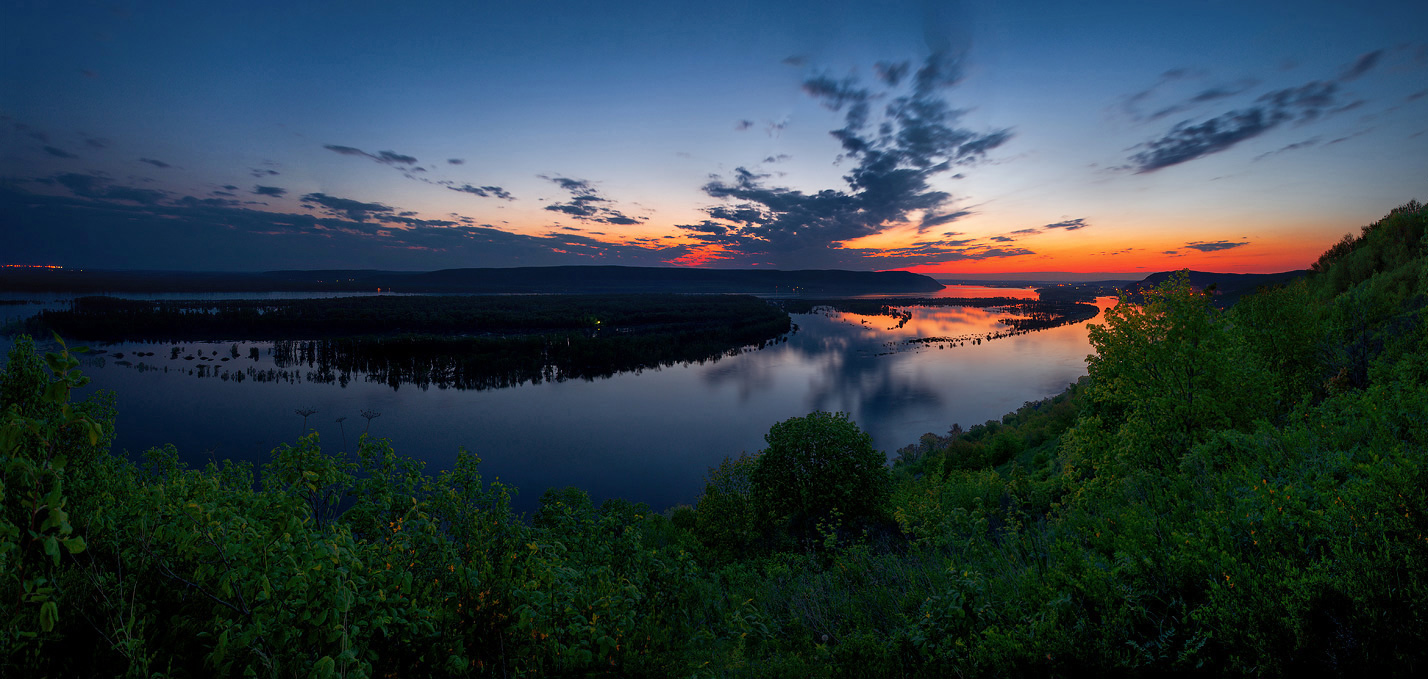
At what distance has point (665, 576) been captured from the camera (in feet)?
32.2

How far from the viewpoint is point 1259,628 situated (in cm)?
513

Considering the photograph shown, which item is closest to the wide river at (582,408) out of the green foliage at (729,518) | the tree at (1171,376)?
the green foliage at (729,518)

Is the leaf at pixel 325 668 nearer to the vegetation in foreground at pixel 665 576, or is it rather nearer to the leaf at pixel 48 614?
the vegetation in foreground at pixel 665 576

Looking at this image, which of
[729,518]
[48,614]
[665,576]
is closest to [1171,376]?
[665,576]

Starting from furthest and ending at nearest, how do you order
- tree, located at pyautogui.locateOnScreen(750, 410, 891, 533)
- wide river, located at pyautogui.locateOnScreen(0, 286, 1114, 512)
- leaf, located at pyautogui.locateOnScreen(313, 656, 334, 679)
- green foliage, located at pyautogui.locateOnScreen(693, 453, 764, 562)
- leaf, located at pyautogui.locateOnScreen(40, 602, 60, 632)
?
wide river, located at pyautogui.locateOnScreen(0, 286, 1114, 512) < tree, located at pyautogui.locateOnScreen(750, 410, 891, 533) < green foliage, located at pyautogui.locateOnScreen(693, 453, 764, 562) < leaf, located at pyautogui.locateOnScreen(313, 656, 334, 679) < leaf, located at pyautogui.locateOnScreen(40, 602, 60, 632)

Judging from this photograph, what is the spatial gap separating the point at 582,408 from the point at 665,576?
27.9m

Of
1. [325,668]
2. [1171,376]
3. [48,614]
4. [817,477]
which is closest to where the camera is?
[48,614]

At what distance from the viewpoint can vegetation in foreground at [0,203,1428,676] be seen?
4.10m

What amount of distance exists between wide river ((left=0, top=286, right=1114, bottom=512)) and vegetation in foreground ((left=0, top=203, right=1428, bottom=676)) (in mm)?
13366

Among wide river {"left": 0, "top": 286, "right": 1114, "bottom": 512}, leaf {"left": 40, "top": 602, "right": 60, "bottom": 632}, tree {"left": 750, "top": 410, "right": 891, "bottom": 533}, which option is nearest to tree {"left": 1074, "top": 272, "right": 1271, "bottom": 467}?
tree {"left": 750, "top": 410, "right": 891, "bottom": 533}

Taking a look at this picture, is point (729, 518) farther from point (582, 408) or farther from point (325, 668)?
point (582, 408)

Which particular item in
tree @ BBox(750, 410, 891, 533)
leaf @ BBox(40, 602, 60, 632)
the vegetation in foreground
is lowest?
tree @ BBox(750, 410, 891, 533)

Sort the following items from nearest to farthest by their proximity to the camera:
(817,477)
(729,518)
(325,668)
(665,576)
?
(325,668) < (665,576) < (817,477) < (729,518)

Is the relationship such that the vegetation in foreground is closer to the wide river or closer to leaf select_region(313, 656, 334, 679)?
leaf select_region(313, 656, 334, 679)
